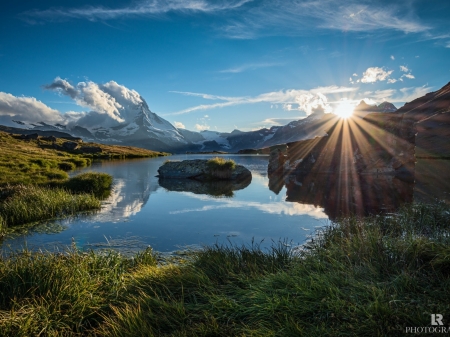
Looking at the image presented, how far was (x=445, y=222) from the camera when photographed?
9820 mm

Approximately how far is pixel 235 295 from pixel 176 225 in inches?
355

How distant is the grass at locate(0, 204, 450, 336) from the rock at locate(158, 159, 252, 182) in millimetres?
30334

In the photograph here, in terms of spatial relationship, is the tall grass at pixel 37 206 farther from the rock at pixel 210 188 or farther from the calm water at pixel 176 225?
the rock at pixel 210 188

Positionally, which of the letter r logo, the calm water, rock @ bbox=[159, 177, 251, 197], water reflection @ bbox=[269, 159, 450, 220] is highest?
the letter r logo

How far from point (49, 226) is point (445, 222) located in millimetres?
16938

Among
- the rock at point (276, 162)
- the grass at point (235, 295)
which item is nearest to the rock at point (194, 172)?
the rock at point (276, 162)

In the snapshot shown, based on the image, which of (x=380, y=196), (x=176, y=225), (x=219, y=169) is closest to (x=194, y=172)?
(x=219, y=169)

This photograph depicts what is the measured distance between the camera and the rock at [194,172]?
38.4 meters

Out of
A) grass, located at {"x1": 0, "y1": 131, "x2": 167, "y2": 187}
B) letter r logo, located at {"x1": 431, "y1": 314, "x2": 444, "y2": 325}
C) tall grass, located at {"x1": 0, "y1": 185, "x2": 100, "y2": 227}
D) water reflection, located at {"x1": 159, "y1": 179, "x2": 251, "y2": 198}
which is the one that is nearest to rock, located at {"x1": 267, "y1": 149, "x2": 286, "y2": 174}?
water reflection, located at {"x1": 159, "y1": 179, "x2": 251, "y2": 198}

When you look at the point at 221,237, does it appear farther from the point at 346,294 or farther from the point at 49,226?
the point at 49,226

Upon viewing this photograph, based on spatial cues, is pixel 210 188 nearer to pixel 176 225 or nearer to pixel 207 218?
pixel 207 218

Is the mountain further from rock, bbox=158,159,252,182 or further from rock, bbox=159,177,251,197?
rock, bbox=158,159,252,182

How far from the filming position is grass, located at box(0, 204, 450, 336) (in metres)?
4.21

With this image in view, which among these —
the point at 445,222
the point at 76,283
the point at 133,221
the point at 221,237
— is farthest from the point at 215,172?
the point at 76,283
